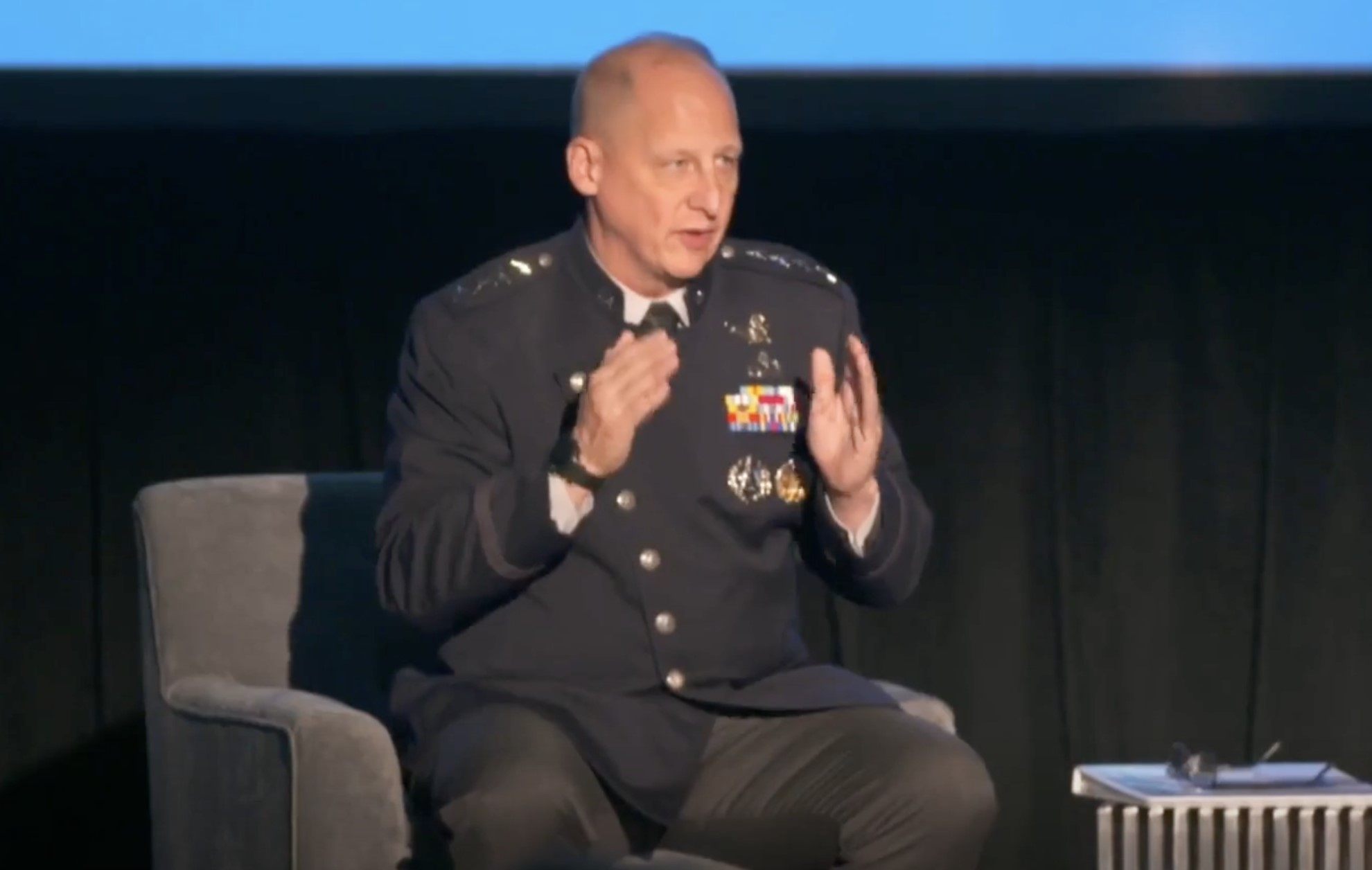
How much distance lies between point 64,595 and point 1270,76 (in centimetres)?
221

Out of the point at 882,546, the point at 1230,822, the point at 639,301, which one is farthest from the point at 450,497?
the point at 1230,822

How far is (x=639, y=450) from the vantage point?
2.53 metres

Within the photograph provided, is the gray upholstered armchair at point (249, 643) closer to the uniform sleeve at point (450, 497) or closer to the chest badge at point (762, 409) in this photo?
the uniform sleeve at point (450, 497)

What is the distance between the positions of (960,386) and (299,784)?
1.93 meters

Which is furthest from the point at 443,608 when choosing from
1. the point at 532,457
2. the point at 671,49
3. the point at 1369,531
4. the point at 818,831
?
the point at 1369,531

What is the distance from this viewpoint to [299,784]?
2.38m

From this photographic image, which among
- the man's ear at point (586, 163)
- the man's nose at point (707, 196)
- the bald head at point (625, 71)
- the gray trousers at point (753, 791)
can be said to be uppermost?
the bald head at point (625, 71)

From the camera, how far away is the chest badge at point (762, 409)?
2.56m

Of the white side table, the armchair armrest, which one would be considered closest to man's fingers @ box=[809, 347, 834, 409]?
the armchair armrest

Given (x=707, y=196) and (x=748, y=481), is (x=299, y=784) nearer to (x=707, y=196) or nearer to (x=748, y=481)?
(x=748, y=481)

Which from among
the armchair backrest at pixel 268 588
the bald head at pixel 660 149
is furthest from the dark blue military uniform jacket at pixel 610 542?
the armchair backrest at pixel 268 588

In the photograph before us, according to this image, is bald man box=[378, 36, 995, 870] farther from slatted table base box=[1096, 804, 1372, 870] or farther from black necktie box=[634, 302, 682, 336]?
slatted table base box=[1096, 804, 1372, 870]

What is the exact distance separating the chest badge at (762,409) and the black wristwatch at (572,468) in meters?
0.28

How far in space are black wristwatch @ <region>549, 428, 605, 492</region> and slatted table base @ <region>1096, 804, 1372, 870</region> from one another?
843mm
